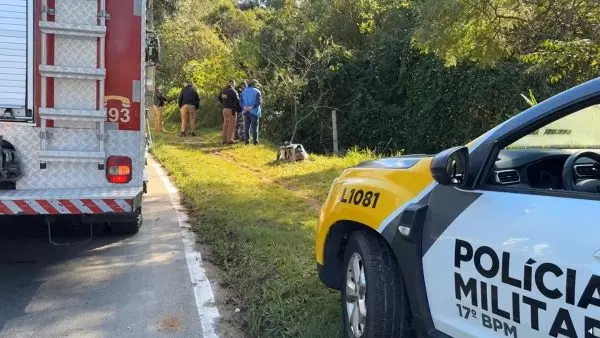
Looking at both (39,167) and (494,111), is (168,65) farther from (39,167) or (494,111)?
(39,167)

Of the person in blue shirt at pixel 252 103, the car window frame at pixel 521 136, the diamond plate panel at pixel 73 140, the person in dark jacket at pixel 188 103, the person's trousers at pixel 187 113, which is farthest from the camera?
the person's trousers at pixel 187 113

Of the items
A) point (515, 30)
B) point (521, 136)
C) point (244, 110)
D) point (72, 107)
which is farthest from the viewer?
point (244, 110)

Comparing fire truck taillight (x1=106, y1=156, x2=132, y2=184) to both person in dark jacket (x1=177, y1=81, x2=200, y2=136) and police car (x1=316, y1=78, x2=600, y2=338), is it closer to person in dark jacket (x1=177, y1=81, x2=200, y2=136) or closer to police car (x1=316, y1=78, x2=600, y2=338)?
police car (x1=316, y1=78, x2=600, y2=338)

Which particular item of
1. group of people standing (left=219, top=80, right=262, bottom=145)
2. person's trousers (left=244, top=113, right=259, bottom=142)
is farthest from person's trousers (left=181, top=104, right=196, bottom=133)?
person's trousers (left=244, top=113, right=259, bottom=142)

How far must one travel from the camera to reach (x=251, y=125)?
16.5 m

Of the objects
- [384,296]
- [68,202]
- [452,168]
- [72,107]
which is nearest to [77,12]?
[72,107]

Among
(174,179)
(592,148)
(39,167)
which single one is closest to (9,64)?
(39,167)

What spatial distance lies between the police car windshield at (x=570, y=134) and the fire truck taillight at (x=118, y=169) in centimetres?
352

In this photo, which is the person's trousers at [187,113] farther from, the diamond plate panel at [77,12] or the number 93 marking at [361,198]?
the number 93 marking at [361,198]

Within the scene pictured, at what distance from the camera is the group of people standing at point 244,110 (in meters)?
15.9

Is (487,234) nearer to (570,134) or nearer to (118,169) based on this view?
(570,134)

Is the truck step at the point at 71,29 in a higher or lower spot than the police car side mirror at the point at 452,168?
higher

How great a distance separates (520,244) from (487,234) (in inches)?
8.1

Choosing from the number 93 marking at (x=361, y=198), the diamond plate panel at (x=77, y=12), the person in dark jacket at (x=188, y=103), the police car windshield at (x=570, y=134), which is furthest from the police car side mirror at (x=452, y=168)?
the person in dark jacket at (x=188, y=103)
